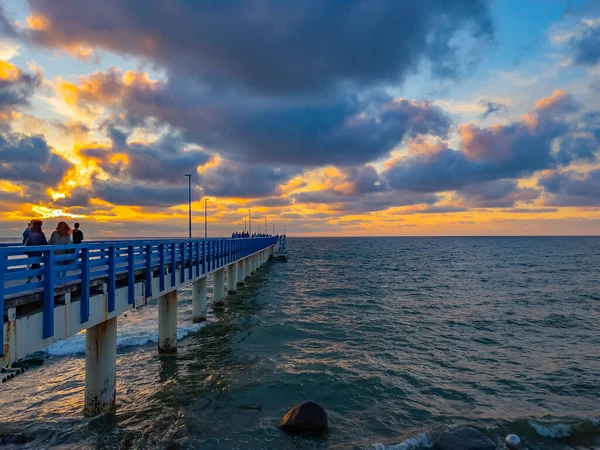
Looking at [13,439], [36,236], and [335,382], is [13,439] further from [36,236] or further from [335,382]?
[335,382]

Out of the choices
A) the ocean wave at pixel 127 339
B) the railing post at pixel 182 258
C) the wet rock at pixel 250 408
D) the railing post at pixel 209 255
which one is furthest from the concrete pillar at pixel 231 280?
the wet rock at pixel 250 408

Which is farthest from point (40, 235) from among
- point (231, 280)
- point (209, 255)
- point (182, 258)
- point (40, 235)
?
point (231, 280)

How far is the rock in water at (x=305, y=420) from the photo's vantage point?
10844mm

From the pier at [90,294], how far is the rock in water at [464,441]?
905 centimetres

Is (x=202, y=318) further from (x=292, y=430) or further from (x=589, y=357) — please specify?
(x=589, y=357)

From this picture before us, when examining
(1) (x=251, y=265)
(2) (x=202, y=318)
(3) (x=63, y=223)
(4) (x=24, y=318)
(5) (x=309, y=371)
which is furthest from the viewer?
(1) (x=251, y=265)

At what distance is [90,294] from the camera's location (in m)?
10.1

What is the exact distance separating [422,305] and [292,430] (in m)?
22.7

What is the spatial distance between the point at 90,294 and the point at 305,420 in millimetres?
6434

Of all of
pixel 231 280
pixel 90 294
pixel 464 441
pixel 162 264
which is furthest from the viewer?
pixel 231 280

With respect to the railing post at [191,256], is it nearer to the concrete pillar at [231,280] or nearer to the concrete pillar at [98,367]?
the concrete pillar at [98,367]

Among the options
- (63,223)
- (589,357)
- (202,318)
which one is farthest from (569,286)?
(63,223)

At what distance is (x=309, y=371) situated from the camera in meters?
15.5

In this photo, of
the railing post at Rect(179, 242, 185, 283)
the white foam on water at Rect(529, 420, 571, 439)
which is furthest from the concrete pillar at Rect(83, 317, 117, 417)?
the white foam on water at Rect(529, 420, 571, 439)
